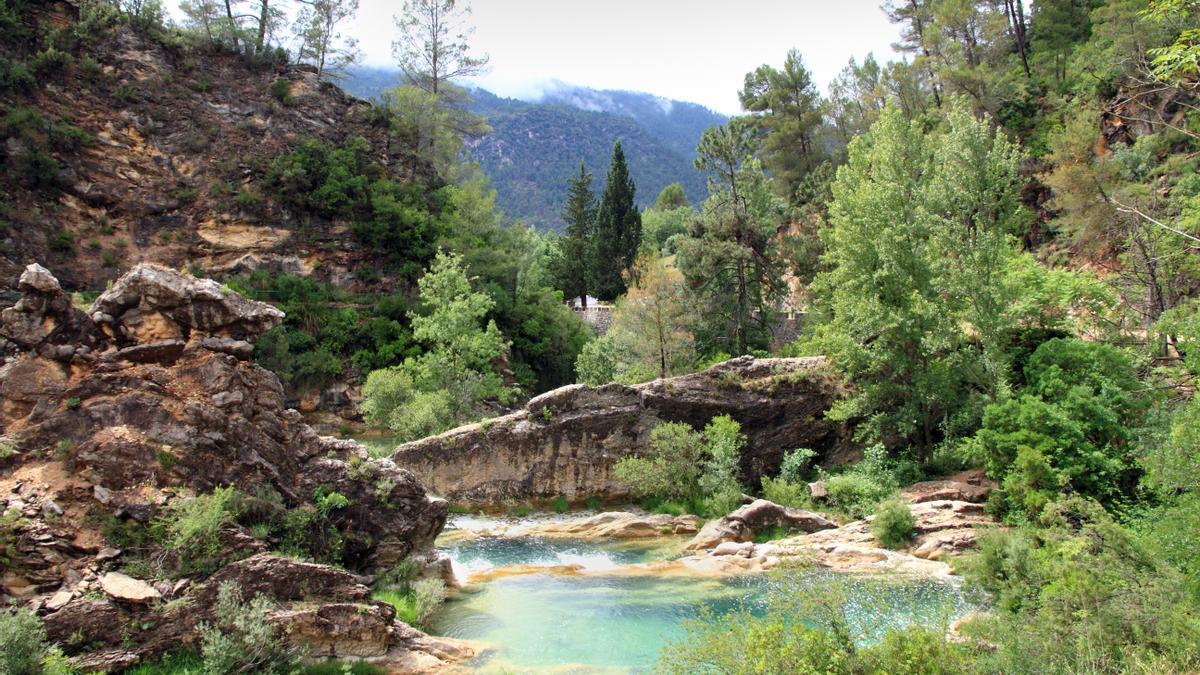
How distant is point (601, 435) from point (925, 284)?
41.6 feet

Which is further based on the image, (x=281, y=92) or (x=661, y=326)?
(x=281, y=92)

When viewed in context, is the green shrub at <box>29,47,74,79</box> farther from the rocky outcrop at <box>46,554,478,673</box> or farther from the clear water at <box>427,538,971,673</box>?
the rocky outcrop at <box>46,554,478,673</box>

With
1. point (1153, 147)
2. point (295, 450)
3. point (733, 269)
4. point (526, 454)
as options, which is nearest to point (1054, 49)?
point (1153, 147)

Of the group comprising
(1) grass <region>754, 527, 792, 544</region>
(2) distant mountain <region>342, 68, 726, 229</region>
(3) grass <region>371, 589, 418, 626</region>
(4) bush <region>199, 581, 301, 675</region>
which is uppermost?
(2) distant mountain <region>342, 68, 726, 229</region>

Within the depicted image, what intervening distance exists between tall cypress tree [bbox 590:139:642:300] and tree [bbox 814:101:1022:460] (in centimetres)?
3213

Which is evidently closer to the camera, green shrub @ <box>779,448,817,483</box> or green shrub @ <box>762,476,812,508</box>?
green shrub @ <box>762,476,812,508</box>

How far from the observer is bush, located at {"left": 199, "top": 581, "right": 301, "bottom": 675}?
985cm

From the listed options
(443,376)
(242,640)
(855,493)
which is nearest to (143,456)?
(242,640)

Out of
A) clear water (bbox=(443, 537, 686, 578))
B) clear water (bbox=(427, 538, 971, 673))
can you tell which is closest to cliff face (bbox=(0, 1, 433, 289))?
clear water (bbox=(443, 537, 686, 578))

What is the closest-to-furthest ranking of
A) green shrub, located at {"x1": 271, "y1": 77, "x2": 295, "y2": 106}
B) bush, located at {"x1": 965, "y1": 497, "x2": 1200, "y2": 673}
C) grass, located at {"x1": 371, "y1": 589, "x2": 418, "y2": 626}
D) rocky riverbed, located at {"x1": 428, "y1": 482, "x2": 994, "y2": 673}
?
A: bush, located at {"x1": 965, "y1": 497, "x2": 1200, "y2": 673} < rocky riverbed, located at {"x1": 428, "y1": 482, "x2": 994, "y2": 673} < grass, located at {"x1": 371, "y1": 589, "x2": 418, "y2": 626} < green shrub, located at {"x1": 271, "y1": 77, "x2": 295, "y2": 106}

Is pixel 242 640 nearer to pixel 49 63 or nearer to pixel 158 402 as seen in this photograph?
pixel 158 402

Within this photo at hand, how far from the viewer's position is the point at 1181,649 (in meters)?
7.48

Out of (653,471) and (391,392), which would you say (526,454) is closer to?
(653,471)

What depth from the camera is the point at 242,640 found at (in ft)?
33.8
